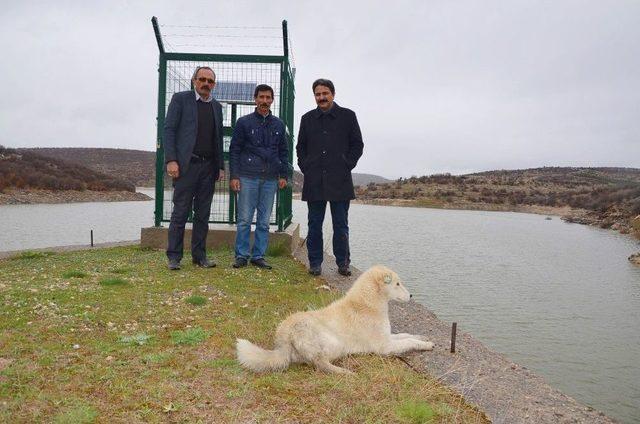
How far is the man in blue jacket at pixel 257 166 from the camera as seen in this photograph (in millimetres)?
7195

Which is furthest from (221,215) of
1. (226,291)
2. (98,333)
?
(98,333)

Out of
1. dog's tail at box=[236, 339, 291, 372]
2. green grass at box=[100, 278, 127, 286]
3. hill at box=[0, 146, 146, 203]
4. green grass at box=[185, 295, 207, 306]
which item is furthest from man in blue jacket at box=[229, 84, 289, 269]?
hill at box=[0, 146, 146, 203]

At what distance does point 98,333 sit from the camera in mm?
4191

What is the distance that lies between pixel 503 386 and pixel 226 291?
3.39 m

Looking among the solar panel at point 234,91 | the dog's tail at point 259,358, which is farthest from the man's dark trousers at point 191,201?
the dog's tail at point 259,358

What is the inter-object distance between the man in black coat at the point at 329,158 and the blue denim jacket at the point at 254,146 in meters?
0.46

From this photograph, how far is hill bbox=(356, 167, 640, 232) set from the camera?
3633cm

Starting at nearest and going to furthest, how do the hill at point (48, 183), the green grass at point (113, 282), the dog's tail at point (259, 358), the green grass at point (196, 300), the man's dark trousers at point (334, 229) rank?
the dog's tail at point (259, 358)
the green grass at point (196, 300)
the green grass at point (113, 282)
the man's dark trousers at point (334, 229)
the hill at point (48, 183)

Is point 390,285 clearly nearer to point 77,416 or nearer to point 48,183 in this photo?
point 77,416

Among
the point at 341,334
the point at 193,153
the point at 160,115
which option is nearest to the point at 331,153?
the point at 193,153

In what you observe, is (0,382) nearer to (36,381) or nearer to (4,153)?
(36,381)

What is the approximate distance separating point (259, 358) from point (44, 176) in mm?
46375

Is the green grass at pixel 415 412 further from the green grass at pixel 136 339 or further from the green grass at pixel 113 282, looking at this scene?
the green grass at pixel 113 282

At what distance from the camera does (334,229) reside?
7172 millimetres
